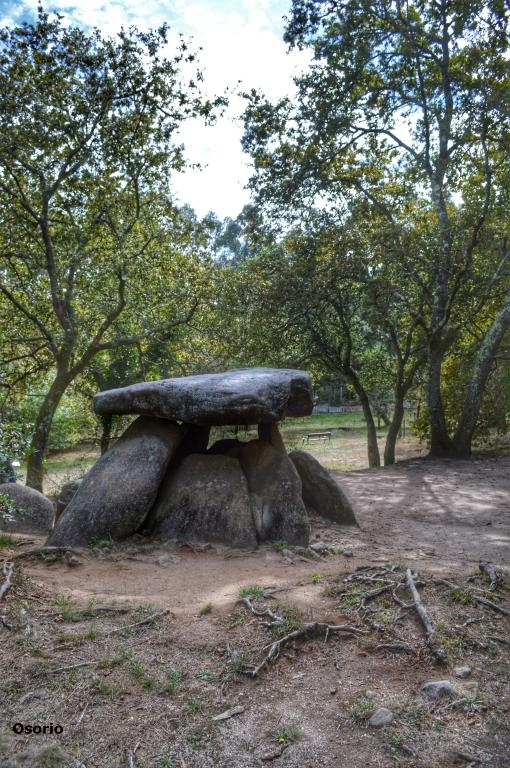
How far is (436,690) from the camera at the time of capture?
9.18 feet

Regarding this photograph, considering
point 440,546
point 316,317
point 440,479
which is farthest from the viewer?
point 316,317

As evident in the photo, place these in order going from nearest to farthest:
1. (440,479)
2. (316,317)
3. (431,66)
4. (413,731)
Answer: (413,731) < (440,479) < (431,66) < (316,317)

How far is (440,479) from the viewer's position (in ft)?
35.9

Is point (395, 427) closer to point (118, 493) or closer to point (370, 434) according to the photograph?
point (370, 434)

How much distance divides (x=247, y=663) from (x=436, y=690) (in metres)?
1.03

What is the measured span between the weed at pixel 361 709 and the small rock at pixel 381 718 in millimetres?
31

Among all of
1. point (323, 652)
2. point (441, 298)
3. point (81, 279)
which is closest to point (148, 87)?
point (81, 279)

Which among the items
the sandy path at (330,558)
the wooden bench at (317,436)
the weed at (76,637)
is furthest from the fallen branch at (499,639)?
the wooden bench at (317,436)

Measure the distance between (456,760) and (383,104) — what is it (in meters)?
13.6

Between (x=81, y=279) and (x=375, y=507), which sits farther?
(x=81, y=279)

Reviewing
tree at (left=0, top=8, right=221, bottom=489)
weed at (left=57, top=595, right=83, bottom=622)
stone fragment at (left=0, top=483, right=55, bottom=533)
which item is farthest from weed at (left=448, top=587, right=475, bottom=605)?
tree at (left=0, top=8, right=221, bottom=489)

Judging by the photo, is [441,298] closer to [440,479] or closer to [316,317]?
[316,317]

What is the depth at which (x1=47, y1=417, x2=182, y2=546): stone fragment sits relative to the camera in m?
5.78

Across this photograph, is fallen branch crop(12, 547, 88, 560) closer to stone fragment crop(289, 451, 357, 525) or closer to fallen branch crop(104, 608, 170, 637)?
fallen branch crop(104, 608, 170, 637)
